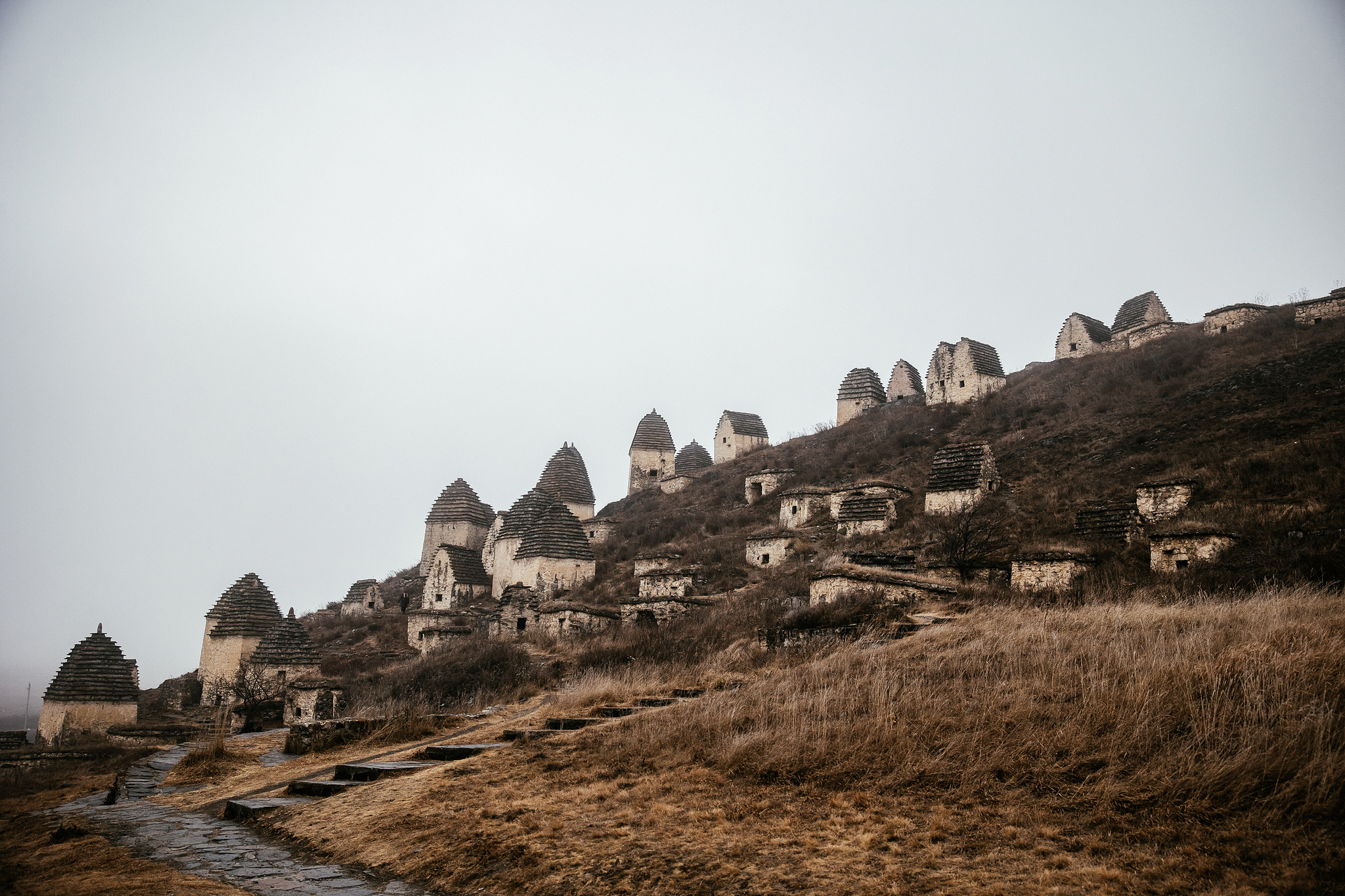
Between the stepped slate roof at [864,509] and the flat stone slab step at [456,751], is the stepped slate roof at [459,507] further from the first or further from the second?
the flat stone slab step at [456,751]

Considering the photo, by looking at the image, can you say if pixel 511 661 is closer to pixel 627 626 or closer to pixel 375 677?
pixel 627 626

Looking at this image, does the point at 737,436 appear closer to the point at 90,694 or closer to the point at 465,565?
the point at 465,565

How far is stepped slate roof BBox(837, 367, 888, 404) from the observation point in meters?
51.4

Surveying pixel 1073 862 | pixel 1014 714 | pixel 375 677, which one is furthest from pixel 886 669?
pixel 375 677

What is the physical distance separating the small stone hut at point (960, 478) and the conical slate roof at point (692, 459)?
1106 inches

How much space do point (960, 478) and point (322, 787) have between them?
68.5 ft

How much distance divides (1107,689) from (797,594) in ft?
40.9

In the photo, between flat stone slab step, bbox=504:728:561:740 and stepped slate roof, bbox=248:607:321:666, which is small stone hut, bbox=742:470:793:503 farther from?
flat stone slab step, bbox=504:728:561:740

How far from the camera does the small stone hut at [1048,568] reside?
16125mm

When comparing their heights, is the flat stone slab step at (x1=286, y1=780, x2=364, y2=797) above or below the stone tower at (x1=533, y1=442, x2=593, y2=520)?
below

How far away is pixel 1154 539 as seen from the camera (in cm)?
1605

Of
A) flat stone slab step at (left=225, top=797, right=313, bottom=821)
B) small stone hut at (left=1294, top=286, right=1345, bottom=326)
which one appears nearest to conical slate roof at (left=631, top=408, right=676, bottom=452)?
small stone hut at (left=1294, top=286, right=1345, bottom=326)

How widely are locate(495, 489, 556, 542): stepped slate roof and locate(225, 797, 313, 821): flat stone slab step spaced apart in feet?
76.1

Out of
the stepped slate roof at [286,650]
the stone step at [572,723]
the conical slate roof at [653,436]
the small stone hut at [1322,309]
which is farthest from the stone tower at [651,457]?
the stone step at [572,723]
